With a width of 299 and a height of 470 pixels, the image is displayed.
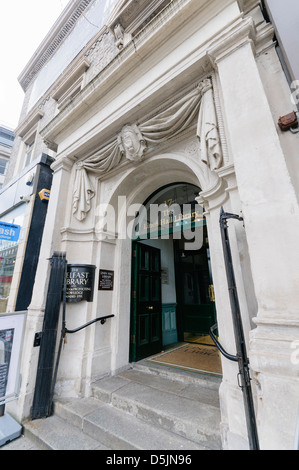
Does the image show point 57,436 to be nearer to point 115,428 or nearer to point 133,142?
point 115,428

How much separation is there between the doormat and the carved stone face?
156 inches

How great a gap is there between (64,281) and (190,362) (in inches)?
113

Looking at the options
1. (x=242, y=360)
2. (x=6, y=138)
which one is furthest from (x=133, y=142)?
(x=6, y=138)

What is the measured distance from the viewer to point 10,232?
488 centimetres

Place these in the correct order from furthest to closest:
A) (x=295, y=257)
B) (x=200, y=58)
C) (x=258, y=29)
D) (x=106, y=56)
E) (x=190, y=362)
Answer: (x=106, y=56) → (x=190, y=362) → (x=200, y=58) → (x=258, y=29) → (x=295, y=257)

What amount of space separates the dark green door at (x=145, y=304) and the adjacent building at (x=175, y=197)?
3cm

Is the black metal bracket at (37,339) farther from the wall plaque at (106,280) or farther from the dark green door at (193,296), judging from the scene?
the dark green door at (193,296)

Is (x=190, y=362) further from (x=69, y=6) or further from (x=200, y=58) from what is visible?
(x=69, y=6)

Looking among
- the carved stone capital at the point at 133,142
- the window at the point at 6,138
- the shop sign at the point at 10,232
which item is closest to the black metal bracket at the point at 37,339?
the shop sign at the point at 10,232

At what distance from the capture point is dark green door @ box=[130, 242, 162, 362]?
410 centimetres

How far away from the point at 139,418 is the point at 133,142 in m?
4.14

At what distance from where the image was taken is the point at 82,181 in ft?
13.5
